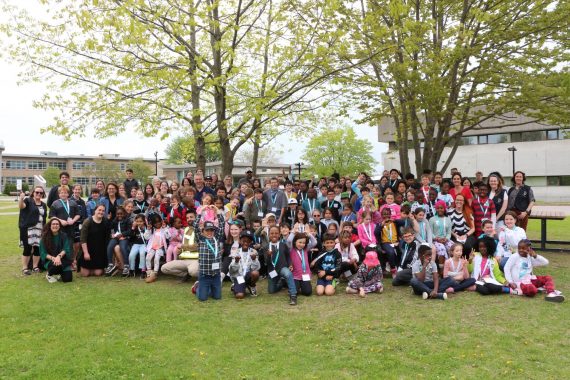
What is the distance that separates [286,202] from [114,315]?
4.95m

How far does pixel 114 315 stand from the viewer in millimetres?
6285

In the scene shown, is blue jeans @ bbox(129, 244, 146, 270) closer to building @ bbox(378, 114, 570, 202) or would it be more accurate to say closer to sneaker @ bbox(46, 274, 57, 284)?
sneaker @ bbox(46, 274, 57, 284)

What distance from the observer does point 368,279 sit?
7.74 meters

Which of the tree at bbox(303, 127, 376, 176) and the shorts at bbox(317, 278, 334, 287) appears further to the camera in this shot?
the tree at bbox(303, 127, 376, 176)

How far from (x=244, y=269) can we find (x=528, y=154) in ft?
117

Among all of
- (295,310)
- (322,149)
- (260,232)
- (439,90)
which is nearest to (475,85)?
(439,90)

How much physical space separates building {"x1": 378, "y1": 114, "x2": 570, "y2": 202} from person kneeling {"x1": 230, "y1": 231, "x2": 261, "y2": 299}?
27.6m

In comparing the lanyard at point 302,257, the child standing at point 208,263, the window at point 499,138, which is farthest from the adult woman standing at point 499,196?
the window at point 499,138

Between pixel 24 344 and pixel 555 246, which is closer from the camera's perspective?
pixel 24 344

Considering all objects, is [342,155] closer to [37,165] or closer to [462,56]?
[462,56]

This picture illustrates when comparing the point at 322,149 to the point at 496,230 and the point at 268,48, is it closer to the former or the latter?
the point at 268,48

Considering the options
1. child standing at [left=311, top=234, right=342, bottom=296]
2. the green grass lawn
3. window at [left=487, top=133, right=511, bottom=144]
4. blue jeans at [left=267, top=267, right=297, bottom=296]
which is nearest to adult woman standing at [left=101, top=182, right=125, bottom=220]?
the green grass lawn

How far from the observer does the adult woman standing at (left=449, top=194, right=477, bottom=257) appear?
29.4ft

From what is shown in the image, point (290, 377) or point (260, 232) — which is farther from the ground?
point (260, 232)
